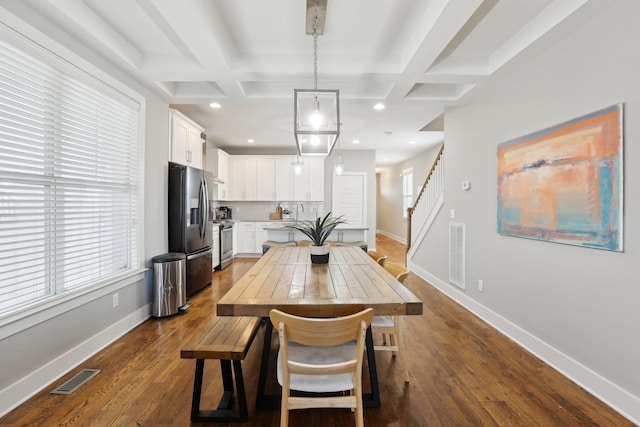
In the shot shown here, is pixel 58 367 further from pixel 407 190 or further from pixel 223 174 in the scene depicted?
pixel 407 190

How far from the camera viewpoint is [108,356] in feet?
8.09

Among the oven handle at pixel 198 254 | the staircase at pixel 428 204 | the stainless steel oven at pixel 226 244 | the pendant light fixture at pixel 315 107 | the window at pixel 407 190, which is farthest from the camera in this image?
the window at pixel 407 190

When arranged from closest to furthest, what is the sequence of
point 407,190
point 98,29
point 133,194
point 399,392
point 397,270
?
point 399,392
point 98,29
point 397,270
point 133,194
point 407,190

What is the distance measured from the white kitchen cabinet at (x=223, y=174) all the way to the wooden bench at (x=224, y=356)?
16.8 feet

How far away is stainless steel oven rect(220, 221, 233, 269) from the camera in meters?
5.72

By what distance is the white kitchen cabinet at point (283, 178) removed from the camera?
7.13 meters

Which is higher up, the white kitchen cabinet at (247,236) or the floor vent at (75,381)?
the white kitchen cabinet at (247,236)

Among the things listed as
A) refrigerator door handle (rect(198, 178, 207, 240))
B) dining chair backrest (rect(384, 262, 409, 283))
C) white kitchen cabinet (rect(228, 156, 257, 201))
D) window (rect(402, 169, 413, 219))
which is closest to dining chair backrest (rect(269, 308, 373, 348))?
dining chair backrest (rect(384, 262, 409, 283))

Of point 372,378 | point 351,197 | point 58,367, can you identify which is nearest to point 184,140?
point 58,367

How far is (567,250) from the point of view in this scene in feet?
7.39

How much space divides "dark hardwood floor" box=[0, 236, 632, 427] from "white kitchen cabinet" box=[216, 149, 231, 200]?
4240 mm

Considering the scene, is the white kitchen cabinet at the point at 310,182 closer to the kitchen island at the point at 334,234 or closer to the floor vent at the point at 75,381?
the kitchen island at the point at 334,234

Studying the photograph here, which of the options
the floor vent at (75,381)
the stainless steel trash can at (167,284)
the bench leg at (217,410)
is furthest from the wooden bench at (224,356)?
the stainless steel trash can at (167,284)

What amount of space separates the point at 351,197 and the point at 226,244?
331 centimetres
